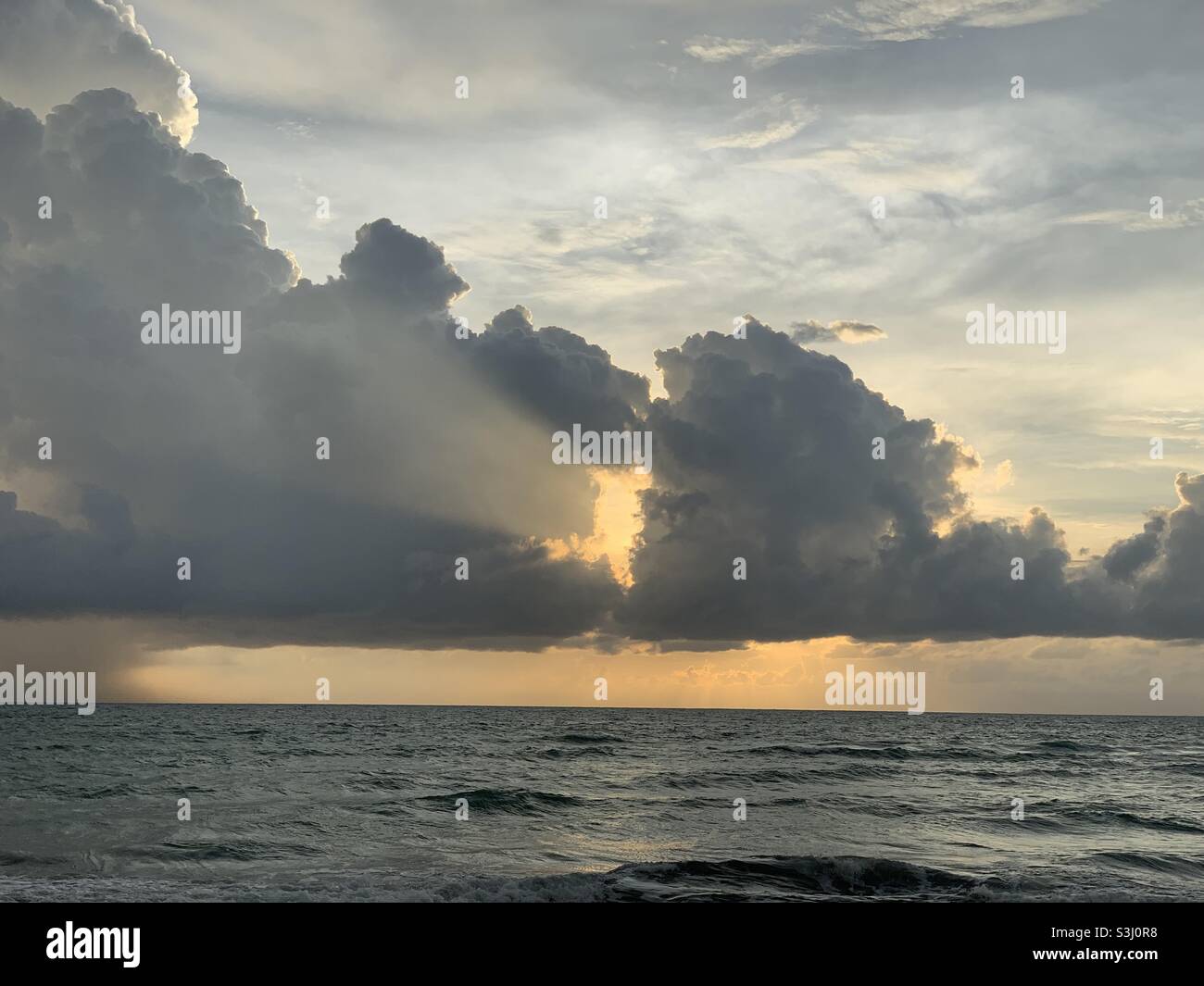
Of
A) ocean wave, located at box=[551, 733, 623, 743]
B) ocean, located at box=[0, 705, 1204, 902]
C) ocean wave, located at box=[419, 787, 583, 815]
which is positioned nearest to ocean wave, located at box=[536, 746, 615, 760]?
ocean, located at box=[0, 705, 1204, 902]

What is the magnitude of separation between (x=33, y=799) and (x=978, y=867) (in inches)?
1463

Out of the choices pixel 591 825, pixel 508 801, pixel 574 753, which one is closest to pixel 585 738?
pixel 574 753

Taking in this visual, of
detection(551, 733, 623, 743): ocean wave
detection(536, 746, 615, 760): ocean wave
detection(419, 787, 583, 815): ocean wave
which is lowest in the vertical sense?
detection(551, 733, 623, 743): ocean wave

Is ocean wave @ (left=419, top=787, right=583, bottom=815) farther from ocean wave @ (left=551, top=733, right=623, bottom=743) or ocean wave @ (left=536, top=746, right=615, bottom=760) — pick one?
ocean wave @ (left=551, top=733, right=623, bottom=743)

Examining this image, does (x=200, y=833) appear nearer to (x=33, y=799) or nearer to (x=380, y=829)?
(x=380, y=829)

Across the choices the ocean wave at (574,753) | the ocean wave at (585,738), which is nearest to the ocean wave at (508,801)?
the ocean wave at (574,753)

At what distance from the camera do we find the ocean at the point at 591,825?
77.6 ft

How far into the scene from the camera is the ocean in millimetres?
23641

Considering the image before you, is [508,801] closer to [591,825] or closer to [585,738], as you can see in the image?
[591,825]

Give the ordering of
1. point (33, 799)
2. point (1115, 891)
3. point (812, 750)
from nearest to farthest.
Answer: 1. point (1115, 891)
2. point (33, 799)
3. point (812, 750)

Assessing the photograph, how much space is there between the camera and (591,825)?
34.5 meters
